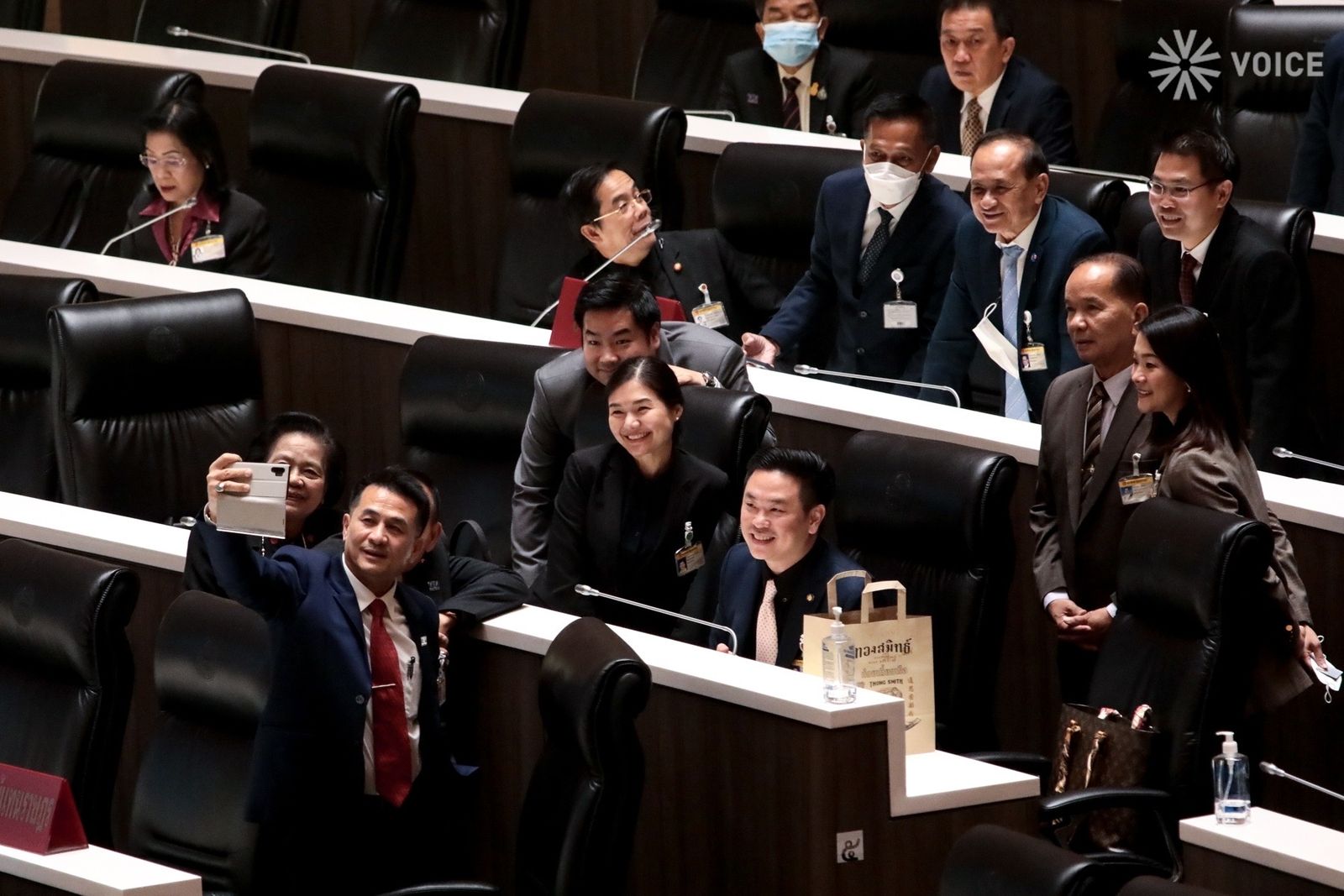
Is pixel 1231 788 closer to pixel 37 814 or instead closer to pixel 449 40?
pixel 37 814

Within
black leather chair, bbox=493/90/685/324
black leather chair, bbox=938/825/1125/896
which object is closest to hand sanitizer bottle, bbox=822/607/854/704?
black leather chair, bbox=938/825/1125/896

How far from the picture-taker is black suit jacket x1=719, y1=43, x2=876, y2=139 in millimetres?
6059

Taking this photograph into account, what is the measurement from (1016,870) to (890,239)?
2.44 metres

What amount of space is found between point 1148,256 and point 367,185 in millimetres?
2147

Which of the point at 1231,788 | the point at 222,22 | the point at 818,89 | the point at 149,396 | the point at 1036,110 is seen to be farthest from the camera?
the point at 222,22

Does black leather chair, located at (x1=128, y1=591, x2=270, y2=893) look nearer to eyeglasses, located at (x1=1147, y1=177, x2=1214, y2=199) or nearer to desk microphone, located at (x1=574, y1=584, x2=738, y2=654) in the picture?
desk microphone, located at (x1=574, y1=584, x2=738, y2=654)

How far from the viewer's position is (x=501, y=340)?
4930mm

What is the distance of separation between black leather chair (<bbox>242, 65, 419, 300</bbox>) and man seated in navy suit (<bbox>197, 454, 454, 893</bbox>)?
88.9 inches

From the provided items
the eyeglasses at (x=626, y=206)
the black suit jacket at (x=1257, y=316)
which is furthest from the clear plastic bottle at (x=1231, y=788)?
the eyeglasses at (x=626, y=206)

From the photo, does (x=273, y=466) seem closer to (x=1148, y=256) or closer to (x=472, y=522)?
(x=472, y=522)

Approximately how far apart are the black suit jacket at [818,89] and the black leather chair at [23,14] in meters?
2.57

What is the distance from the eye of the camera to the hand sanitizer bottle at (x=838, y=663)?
345 cm

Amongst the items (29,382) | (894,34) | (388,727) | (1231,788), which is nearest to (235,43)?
(894,34)

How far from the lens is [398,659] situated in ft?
12.1
